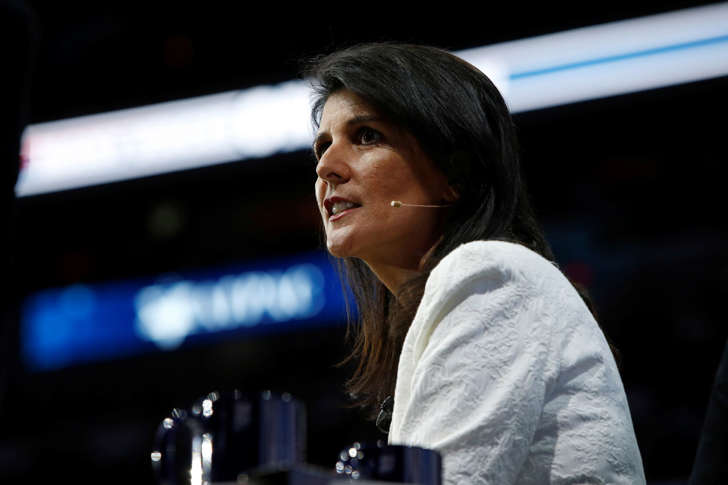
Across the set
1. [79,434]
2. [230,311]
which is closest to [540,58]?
[230,311]

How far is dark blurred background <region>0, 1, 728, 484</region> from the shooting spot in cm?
561

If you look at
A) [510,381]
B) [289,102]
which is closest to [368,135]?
[510,381]

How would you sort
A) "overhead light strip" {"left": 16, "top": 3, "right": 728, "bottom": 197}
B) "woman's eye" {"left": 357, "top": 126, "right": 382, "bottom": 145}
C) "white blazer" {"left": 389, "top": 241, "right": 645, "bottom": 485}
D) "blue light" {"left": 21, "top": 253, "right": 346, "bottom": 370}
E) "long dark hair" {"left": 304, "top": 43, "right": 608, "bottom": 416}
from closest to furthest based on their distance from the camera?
"white blazer" {"left": 389, "top": 241, "right": 645, "bottom": 485}, "long dark hair" {"left": 304, "top": 43, "right": 608, "bottom": 416}, "woman's eye" {"left": 357, "top": 126, "right": 382, "bottom": 145}, "overhead light strip" {"left": 16, "top": 3, "right": 728, "bottom": 197}, "blue light" {"left": 21, "top": 253, "right": 346, "bottom": 370}

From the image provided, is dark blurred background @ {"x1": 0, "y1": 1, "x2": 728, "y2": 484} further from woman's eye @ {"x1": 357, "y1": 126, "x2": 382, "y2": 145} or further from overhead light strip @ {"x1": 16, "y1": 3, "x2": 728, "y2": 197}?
woman's eye @ {"x1": 357, "y1": 126, "x2": 382, "y2": 145}

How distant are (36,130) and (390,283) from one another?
473cm

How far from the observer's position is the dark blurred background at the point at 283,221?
18.4ft

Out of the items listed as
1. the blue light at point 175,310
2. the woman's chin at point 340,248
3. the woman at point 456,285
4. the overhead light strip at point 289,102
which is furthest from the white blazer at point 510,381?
the blue light at point 175,310

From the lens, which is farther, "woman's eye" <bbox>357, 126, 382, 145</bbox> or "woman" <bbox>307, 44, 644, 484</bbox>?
"woman's eye" <bbox>357, 126, 382, 145</bbox>

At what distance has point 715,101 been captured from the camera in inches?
224

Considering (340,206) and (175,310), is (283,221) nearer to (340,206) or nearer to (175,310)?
(175,310)

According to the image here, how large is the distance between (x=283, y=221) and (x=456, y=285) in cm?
514

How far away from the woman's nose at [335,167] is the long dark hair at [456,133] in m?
0.11

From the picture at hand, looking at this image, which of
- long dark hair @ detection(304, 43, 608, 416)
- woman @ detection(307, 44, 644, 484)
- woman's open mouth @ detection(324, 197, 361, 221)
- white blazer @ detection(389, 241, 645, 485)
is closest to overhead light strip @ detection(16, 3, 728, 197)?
woman @ detection(307, 44, 644, 484)

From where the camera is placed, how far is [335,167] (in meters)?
2.12
